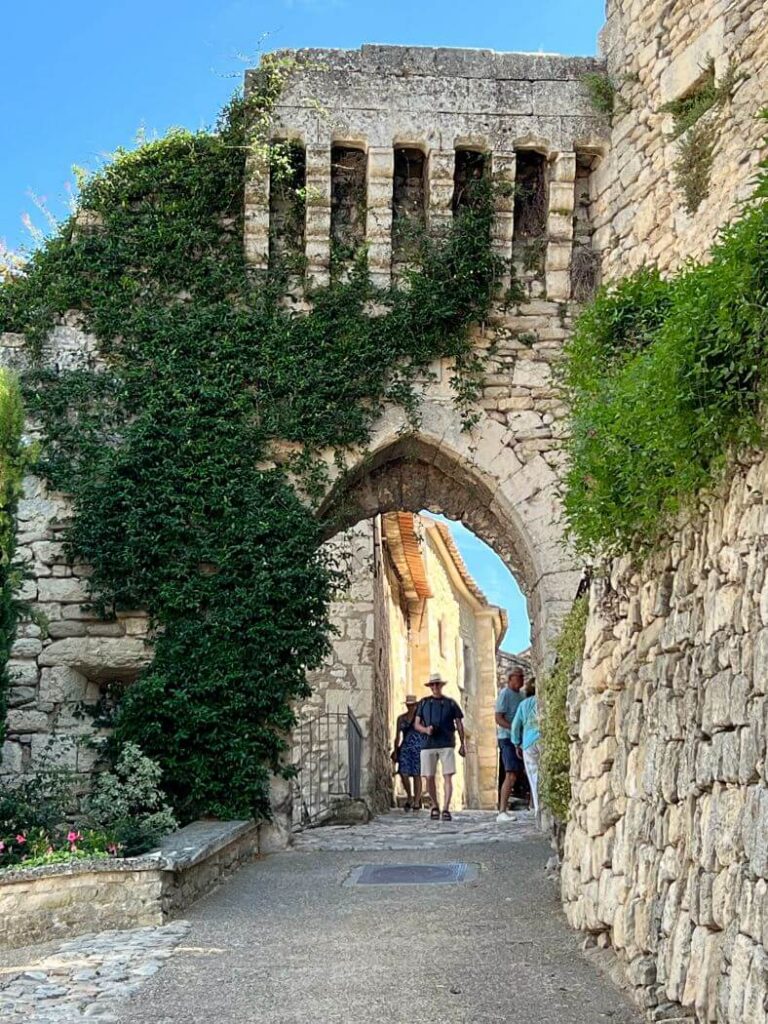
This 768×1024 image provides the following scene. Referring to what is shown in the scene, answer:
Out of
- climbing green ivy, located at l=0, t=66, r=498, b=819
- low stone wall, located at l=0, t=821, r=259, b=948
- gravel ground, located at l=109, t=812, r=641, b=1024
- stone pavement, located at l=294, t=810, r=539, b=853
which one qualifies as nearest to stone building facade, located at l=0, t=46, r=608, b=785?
climbing green ivy, located at l=0, t=66, r=498, b=819

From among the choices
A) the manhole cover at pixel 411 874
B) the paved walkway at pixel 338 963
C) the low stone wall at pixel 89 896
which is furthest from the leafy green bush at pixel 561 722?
the low stone wall at pixel 89 896

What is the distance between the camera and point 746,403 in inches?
152

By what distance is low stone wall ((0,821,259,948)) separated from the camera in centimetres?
604

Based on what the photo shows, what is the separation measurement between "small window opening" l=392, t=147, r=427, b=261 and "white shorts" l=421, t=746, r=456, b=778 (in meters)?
4.30

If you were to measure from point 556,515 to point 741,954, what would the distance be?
21.4 ft

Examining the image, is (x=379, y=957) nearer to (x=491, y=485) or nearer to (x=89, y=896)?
(x=89, y=896)

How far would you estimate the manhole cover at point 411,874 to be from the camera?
749 cm

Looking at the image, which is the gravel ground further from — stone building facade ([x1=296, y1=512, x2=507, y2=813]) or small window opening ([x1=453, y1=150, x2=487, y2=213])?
small window opening ([x1=453, y1=150, x2=487, y2=213])

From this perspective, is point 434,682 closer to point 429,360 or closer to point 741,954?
point 429,360

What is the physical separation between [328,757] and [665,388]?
9805 mm

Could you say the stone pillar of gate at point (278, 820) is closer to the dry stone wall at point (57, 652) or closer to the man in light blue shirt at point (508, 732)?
the dry stone wall at point (57, 652)

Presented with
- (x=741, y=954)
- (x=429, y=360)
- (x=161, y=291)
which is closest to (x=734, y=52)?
(x=429, y=360)

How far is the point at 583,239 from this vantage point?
10367 millimetres

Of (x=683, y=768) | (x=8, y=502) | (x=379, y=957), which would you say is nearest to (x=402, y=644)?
(x=8, y=502)
